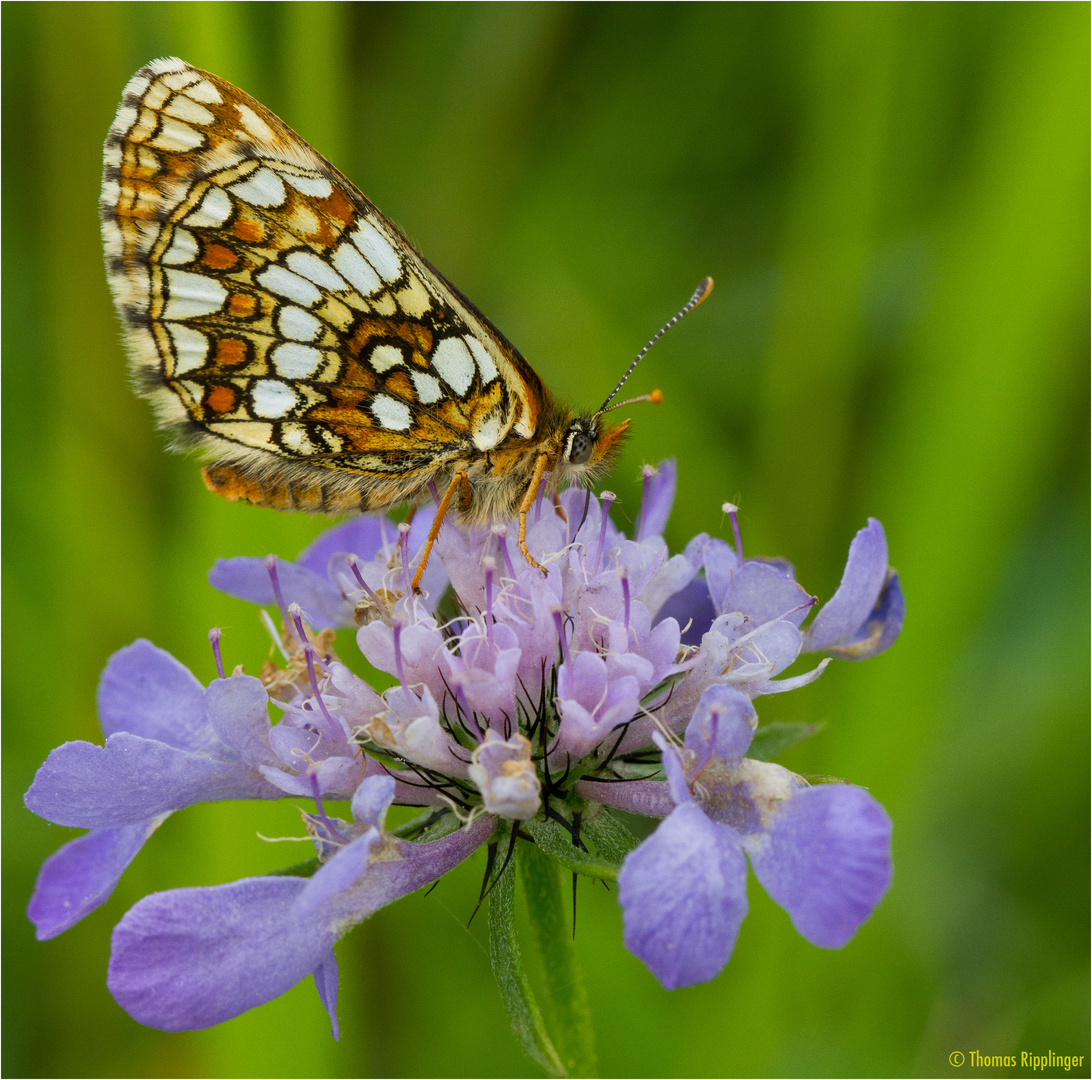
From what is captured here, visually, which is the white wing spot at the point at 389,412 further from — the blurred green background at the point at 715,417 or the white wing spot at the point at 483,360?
the blurred green background at the point at 715,417

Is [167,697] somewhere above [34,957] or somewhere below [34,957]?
above

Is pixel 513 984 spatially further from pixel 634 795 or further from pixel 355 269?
pixel 355 269

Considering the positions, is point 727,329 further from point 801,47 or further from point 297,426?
point 297,426

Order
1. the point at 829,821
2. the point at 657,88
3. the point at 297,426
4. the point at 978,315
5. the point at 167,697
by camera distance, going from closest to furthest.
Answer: the point at 829,821 < the point at 167,697 < the point at 297,426 < the point at 978,315 < the point at 657,88

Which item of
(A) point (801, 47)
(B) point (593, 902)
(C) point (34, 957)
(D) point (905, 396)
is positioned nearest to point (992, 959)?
(B) point (593, 902)

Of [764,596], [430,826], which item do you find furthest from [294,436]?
[764,596]

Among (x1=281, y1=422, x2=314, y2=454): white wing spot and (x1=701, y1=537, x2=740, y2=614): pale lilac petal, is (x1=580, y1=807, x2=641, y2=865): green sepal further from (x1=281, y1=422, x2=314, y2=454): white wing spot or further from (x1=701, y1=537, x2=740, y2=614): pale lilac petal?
(x1=281, y1=422, x2=314, y2=454): white wing spot

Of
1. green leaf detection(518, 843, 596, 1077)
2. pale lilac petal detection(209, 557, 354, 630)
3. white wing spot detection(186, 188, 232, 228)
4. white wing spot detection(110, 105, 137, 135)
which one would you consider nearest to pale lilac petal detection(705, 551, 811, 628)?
green leaf detection(518, 843, 596, 1077)
